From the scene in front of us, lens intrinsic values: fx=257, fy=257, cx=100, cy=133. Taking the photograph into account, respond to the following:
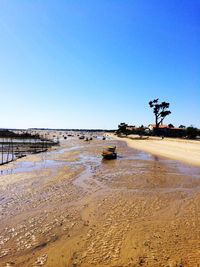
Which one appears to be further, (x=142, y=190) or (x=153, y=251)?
(x=142, y=190)

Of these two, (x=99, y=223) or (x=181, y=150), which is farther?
(x=181, y=150)

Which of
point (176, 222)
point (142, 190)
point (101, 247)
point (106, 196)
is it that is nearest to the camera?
point (101, 247)

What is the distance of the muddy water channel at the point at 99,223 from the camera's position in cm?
941

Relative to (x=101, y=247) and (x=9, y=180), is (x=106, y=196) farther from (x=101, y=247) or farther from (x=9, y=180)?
(x=9, y=180)

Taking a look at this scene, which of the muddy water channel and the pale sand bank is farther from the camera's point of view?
the pale sand bank

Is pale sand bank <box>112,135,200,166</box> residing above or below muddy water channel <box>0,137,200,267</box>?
above

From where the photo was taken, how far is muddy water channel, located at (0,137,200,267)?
9406 mm

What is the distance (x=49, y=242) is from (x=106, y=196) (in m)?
7.97

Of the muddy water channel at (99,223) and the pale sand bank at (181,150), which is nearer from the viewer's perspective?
the muddy water channel at (99,223)

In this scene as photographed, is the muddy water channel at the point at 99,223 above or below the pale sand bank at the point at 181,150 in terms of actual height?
below

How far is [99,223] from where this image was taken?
1290 cm

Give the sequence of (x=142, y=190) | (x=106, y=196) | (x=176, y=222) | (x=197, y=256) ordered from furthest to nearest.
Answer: (x=142, y=190), (x=106, y=196), (x=176, y=222), (x=197, y=256)

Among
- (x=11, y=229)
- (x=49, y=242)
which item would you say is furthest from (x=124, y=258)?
(x=11, y=229)

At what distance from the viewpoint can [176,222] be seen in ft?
42.8
